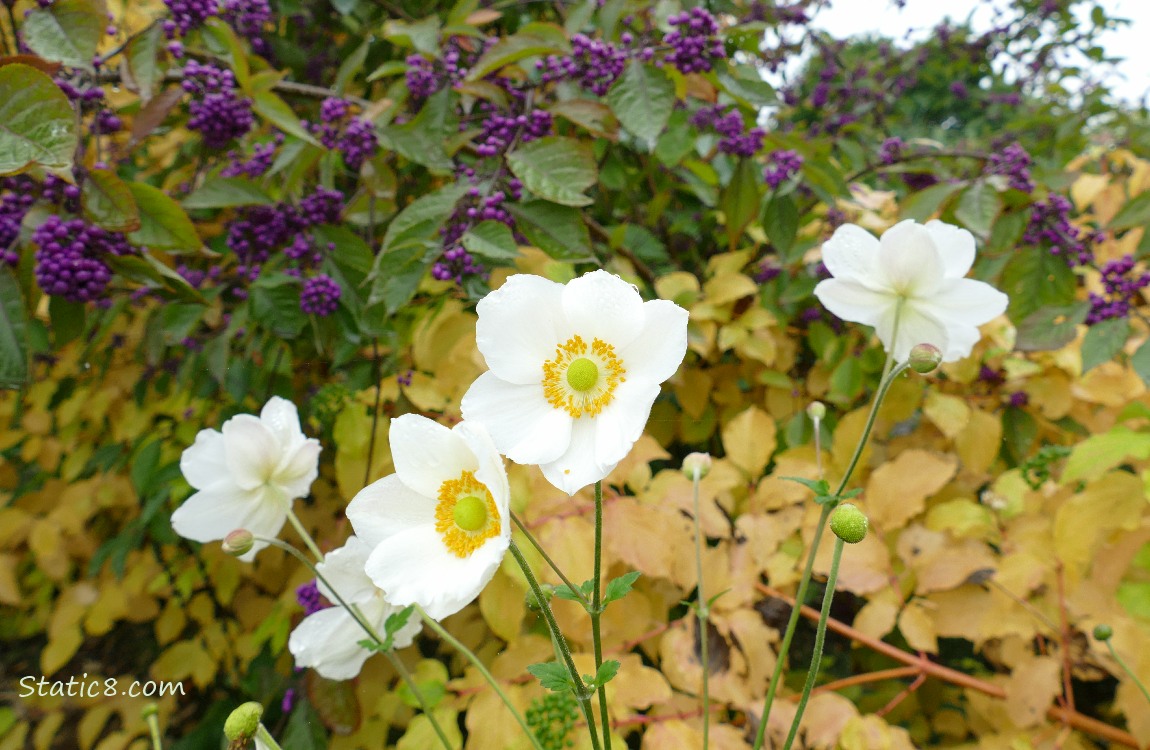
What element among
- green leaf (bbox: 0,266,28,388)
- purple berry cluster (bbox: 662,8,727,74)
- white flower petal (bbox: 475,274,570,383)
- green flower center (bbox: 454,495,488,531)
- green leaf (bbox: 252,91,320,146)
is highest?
purple berry cluster (bbox: 662,8,727,74)

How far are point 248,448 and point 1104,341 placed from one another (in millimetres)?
1327

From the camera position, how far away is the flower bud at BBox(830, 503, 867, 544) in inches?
18.5

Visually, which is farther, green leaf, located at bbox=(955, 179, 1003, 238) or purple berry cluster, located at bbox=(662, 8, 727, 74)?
green leaf, located at bbox=(955, 179, 1003, 238)

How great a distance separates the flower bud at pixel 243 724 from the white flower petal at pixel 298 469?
0.24 m

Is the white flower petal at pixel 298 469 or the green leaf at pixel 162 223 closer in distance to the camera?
the white flower petal at pixel 298 469

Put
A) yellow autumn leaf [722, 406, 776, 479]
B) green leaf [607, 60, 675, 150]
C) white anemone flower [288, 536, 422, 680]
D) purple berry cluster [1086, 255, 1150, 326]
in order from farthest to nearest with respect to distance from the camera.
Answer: yellow autumn leaf [722, 406, 776, 479] < purple berry cluster [1086, 255, 1150, 326] < green leaf [607, 60, 675, 150] < white anemone flower [288, 536, 422, 680]

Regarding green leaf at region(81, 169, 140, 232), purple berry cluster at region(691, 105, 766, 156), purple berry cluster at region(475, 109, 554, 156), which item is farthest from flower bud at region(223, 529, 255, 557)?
purple berry cluster at region(691, 105, 766, 156)

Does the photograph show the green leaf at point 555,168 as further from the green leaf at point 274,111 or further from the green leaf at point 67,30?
the green leaf at point 67,30

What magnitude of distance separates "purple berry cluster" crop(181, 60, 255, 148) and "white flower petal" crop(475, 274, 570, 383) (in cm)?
90

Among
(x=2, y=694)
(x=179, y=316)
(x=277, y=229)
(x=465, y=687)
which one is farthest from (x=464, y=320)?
(x=2, y=694)

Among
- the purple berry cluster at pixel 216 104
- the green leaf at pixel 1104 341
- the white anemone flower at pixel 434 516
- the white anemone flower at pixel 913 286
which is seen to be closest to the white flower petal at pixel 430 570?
the white anemone flower at pixel 434 516

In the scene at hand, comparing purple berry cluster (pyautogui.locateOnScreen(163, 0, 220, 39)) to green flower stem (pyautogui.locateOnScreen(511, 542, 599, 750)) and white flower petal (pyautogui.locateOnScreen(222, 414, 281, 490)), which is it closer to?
white flower petal (pyautogui.locateOnScreen(222, 414, 281, 490))

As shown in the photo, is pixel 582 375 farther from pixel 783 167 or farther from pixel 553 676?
pixel 783 167

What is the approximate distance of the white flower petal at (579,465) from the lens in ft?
1.53
